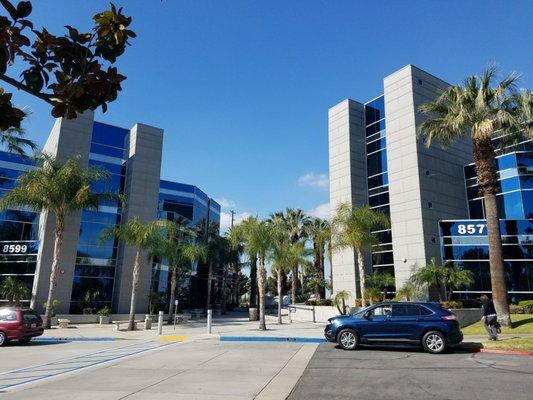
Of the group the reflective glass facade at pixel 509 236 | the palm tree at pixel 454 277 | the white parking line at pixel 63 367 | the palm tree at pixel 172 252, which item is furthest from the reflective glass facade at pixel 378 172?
the white parking line at pixel 63 367

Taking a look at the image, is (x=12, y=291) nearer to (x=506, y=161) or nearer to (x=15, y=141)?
(x=15, y=141)

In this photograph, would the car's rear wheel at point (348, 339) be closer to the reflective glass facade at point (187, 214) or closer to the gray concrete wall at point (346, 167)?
the gray concrete wall at point (346, 167)

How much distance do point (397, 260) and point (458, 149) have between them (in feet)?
38.3

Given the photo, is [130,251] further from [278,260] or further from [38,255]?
[278,260]

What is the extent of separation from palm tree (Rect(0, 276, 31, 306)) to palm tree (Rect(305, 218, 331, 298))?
23959mm

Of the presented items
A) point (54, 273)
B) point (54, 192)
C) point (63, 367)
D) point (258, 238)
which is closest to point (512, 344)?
point (63, 367)

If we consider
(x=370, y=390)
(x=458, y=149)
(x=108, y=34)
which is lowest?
(x=370, y=390)

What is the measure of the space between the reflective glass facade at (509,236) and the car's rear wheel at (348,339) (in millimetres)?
19196

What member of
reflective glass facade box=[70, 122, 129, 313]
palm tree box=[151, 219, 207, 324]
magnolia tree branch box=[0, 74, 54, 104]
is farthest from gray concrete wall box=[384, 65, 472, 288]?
magnolia tree branch box=[0, 74, 54, 104]

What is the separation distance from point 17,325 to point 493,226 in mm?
21472

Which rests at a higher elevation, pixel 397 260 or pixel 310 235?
pixel 310 235

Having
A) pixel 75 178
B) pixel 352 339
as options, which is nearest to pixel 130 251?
pixel 75 178

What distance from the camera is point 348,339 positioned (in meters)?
14.6

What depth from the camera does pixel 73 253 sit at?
32.6m
